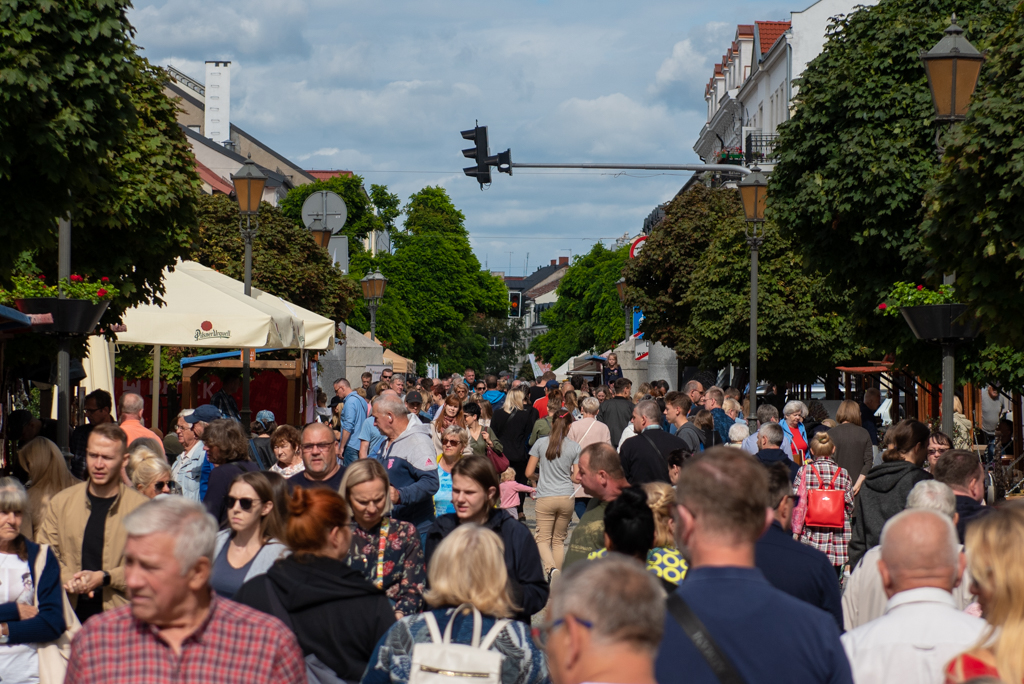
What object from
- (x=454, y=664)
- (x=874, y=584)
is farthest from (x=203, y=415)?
(x=454, y=664)

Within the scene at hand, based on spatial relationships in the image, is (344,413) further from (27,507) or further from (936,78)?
(27,507)

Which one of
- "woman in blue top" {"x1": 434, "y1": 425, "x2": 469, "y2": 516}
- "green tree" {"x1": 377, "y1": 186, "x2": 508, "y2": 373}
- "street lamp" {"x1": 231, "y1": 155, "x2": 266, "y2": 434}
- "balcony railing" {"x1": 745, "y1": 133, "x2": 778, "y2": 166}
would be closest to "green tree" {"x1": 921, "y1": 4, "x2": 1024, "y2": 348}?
"woman in blue top" {"x1": 434, "y1": 425, "x2": 469, "y2": 516}

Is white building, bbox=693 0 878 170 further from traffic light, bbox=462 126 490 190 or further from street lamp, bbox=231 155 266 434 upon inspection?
street lamp, bbox=231 155 266 434

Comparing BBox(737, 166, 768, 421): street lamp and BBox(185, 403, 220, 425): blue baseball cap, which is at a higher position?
→ BBox(737, 166, 768, 421): street lamp

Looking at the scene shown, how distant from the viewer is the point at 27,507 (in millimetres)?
5453

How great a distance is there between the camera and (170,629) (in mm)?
3299

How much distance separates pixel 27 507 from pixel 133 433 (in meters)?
4.43

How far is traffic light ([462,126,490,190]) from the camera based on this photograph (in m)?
17.8

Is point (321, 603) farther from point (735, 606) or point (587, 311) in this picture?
point (587, 311)

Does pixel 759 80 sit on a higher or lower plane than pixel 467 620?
higher

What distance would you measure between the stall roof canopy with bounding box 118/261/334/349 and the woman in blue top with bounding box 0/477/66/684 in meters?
8.36

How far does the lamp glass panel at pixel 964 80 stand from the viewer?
10.7 m

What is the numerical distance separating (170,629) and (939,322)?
9160 mm

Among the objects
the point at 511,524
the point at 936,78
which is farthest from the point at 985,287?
the point at 511,524
